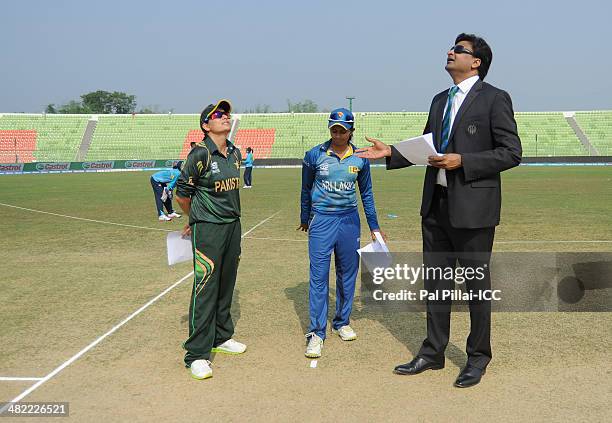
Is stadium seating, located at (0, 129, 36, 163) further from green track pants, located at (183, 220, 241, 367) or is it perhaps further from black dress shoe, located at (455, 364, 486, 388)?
black dress shoe, located at (455, 364, 486, 388)

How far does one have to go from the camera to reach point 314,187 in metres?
5.59

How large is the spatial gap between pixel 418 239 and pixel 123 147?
178 ft

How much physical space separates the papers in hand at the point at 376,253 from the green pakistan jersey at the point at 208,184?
1391 mm

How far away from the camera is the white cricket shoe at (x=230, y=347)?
521cm

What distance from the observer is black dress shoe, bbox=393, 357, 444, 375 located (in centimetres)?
461

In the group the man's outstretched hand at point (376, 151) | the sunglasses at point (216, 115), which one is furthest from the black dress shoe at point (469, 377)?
the sunglasses at point (216, 115)

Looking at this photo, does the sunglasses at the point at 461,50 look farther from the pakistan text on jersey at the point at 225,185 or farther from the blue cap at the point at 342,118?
the pakistan text on jersey at the point at 225,185

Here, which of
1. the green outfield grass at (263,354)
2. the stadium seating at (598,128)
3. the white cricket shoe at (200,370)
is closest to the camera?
the green outfield grass at (263,354)

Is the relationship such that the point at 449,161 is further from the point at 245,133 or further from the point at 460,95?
the point at 245,133

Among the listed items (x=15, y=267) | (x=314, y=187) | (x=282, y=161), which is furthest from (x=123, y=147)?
(x=314, y=187)

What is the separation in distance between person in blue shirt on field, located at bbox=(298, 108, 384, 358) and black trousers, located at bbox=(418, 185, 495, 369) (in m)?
0.94

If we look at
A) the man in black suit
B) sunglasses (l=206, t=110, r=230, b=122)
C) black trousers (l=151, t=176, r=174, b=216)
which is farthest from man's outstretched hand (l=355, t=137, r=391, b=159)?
black trousers (l=151, t=176, r=174, b=216)

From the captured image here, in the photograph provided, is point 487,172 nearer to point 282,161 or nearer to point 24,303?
point 24,303

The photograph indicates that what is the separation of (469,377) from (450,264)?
86 centimetres
